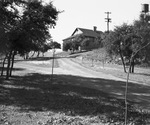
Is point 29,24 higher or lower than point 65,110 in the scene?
higher

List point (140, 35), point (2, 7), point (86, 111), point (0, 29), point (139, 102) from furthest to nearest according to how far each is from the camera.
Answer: point (140, 35), point (2, 7), point (0, 29), point (139, 102), point (86, 111)

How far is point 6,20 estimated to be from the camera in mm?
15344

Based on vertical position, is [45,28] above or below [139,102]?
above

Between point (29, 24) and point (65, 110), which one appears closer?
point (65, 110)

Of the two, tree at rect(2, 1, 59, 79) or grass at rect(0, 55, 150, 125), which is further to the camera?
tree at rect(2, 1, 59, 79)

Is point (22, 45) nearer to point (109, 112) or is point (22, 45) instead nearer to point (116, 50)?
point (109, 112)

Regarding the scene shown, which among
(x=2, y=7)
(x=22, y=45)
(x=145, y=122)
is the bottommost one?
(x=145, y=122)

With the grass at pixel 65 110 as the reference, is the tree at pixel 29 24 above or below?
above

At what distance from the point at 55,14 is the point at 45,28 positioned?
5.44 ft

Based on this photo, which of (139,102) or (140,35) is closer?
(139,102)

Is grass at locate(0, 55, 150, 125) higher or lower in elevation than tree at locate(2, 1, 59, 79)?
lower

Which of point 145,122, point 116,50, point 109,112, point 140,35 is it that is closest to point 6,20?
point 109,112

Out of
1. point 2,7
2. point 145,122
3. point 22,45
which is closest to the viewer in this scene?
point 145,122

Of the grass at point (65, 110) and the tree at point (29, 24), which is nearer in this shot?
the grass at point (65, 110)
